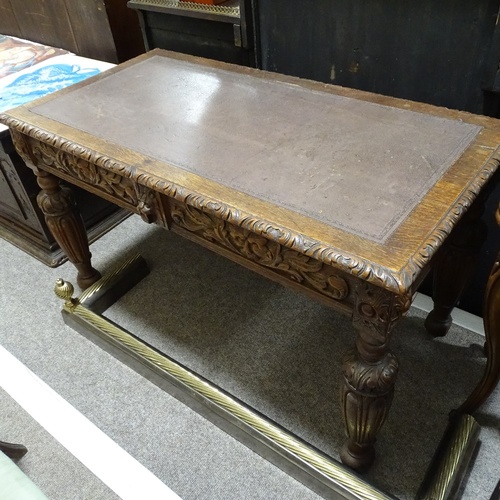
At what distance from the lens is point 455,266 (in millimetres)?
1227

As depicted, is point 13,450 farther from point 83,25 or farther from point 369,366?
point 83,25

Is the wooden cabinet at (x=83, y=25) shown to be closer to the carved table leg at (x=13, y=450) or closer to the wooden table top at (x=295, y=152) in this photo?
the wooden table top at (x=295, y=152)

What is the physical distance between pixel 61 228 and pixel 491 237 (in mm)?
1220

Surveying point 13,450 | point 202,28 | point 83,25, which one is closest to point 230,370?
point 13,450

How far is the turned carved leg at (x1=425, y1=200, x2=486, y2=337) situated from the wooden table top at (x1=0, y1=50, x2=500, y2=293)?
0.20 m

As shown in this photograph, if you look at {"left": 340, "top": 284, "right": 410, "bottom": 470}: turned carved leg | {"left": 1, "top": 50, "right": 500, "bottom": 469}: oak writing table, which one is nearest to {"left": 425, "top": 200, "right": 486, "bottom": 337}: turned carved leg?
{"left": 1, "top": 50, "right": 500, "bottom": 469}: oak writing table

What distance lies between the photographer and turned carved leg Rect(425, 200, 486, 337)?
1114 mm

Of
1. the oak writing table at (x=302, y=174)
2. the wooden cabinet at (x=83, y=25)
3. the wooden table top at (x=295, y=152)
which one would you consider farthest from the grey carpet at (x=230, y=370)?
the wooden cabinet at (x=83, y=25)

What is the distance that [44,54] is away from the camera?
6.94 ft

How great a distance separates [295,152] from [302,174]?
0.08 meters

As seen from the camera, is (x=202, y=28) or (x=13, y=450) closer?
(x=13, y=450)

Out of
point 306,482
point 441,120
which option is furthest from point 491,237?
point 306,482

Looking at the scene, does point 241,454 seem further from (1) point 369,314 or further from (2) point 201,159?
(2) point 201,159

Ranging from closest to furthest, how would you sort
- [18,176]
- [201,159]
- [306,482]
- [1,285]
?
1. [201,159]
2. [306,482]
3. [18,176]
4. [1,285]
